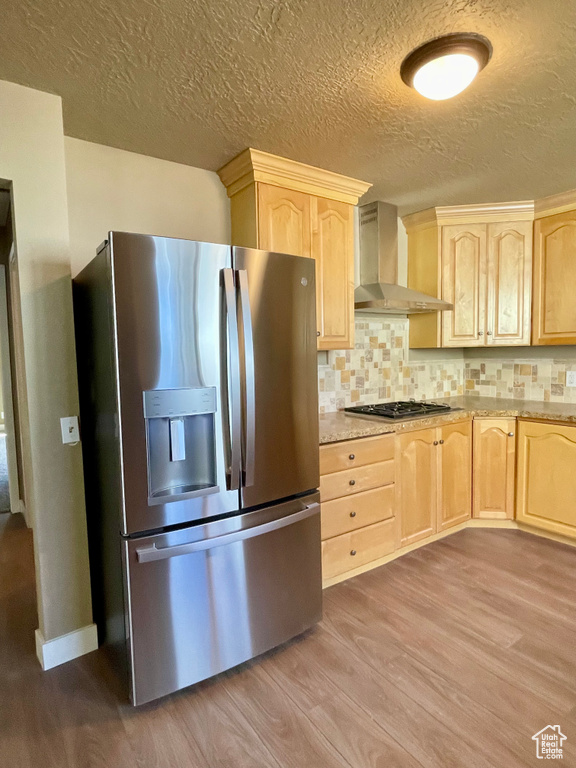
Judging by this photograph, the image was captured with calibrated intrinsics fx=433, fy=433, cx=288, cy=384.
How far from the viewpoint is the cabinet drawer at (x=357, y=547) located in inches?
94.4

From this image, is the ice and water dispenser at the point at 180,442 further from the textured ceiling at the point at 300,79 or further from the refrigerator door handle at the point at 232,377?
the textured ceiling at the point at 300,79

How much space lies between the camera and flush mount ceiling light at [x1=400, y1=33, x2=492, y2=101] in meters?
1.50

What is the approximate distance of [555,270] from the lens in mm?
3131

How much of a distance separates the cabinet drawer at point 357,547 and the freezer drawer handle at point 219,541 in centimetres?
54

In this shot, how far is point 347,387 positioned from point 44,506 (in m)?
2.05

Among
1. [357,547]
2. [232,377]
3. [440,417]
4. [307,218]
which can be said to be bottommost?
[357,547]

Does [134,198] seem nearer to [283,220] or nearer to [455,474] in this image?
[283,220]

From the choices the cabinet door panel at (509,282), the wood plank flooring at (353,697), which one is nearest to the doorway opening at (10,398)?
the wood plank flooring at (353,697)

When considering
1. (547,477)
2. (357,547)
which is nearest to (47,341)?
(357,547)

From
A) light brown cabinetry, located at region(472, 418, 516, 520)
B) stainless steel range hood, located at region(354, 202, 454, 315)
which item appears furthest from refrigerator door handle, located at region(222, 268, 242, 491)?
light brown cabinetry, located at region(472, 418, 516, 520)

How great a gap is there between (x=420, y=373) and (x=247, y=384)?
232 cm

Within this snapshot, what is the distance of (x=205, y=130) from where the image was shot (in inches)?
80.5

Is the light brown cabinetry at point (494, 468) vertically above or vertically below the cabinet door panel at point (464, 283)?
below

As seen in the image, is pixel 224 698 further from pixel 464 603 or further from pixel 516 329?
pixel 516 329
